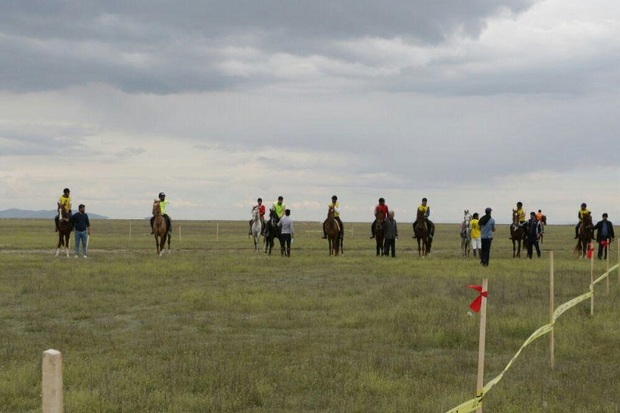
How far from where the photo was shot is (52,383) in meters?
3.50

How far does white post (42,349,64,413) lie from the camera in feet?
11.3

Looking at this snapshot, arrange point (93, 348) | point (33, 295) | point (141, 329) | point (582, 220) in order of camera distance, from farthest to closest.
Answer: point (582, 220) → point (33, 295) → point (141, 329) → point (93, 348)

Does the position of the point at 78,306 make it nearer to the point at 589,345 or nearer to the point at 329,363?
the point at 329,363

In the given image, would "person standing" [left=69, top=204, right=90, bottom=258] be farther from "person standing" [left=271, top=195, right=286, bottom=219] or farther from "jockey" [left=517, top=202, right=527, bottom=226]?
"jockey" [left=517, top=202, right=527, bottom=226]

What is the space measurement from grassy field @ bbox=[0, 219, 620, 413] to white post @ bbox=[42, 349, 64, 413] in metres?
4.97

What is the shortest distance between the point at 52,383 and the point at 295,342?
360 inches

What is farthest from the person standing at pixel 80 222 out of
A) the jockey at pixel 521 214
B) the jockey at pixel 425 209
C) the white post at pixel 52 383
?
the white post at pixel 52 383

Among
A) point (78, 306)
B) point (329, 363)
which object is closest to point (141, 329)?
point (78, 306)

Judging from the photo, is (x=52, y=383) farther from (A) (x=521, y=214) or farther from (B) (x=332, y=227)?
(A) (x=521, y=214)

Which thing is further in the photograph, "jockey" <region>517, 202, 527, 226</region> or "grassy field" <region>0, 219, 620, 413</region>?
"jockey" <region>517, 202, 527, 226</region>

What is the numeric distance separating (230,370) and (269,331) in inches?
152

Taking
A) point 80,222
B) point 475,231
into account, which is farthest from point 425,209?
point 80,222

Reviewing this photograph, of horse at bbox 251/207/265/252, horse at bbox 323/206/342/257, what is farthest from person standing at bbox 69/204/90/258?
horse at bbox 323/206/342/257

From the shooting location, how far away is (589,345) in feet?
41.3
